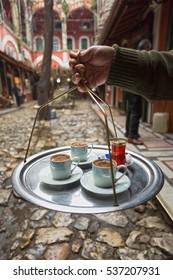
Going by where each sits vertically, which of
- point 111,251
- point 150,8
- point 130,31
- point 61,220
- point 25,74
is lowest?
point 25,74

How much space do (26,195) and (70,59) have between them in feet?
1.91

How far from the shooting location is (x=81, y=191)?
72cm

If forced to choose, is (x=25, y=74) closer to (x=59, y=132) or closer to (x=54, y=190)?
(x=59, y=132)

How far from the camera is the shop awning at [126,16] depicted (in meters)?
3.41

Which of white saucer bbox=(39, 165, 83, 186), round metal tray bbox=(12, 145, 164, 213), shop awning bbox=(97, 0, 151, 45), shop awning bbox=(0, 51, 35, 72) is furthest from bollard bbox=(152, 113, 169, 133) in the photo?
shop awning bbox=(0, 51, 35, 72)

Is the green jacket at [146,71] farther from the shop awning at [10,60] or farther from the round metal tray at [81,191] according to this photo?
the shop awning at [10,60]

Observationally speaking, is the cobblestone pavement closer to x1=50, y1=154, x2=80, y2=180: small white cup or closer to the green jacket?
x1=50, y1=154, x2=80, y2=180: small white cup

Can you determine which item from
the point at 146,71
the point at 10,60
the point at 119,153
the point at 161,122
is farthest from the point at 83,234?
the point at 10,60

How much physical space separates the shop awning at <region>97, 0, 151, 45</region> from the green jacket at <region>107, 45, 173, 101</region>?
290cm

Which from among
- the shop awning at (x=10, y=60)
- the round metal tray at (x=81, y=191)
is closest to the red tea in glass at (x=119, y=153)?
the round metal tray at (x=81, y=191)

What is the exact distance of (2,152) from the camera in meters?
3.40

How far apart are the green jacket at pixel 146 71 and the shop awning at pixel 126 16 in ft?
9.52

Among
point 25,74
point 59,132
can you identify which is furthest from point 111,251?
point 25,74

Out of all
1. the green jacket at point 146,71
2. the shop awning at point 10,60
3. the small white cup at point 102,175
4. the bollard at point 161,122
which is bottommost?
the bollard at point 161,122
